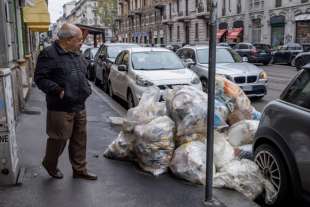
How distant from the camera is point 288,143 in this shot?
4.21 metres

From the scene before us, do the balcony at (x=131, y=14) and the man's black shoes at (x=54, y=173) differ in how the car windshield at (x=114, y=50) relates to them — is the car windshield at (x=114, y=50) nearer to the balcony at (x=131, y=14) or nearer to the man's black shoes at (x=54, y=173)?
the man's black shoes at (x=54, y=173)

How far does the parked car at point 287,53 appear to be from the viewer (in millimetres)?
27844

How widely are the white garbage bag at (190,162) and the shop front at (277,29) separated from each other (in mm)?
34133

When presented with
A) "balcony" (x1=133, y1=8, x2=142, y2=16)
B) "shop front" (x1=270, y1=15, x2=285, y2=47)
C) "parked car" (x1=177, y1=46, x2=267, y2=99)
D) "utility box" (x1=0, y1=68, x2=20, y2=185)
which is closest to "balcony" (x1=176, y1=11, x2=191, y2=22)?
"balcony" (x1=133, y1=8, x2=142, y2=16)

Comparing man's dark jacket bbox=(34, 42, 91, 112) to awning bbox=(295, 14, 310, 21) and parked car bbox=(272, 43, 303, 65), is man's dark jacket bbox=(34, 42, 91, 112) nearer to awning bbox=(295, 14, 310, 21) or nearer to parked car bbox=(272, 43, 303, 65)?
parked car bbox=(272, 43, 303, 65)

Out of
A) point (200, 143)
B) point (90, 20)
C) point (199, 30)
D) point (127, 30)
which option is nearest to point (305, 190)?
point (200, 143)

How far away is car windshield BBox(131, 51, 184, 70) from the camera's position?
34.6 feet

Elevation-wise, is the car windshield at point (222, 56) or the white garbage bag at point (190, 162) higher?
the car windshield at point (222, 56)

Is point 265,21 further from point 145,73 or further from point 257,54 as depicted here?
point 145,73

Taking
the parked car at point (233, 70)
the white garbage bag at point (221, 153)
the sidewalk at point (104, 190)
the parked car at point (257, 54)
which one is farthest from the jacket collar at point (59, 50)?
the parked car at point (257, 54)

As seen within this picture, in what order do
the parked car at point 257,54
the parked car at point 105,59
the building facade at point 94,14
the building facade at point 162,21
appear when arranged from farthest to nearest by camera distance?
the building facade at point 94,14 < the building facade at point 162,21 < the parked car at point 257,54 < the parked car at point 105,59

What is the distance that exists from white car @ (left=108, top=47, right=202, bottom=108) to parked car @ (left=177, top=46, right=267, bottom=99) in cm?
152

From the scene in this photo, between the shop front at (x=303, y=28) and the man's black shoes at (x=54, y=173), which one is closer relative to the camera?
the man's black shoes at (x=54, y=173)

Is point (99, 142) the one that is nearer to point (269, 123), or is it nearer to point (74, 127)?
point (74, 127)
